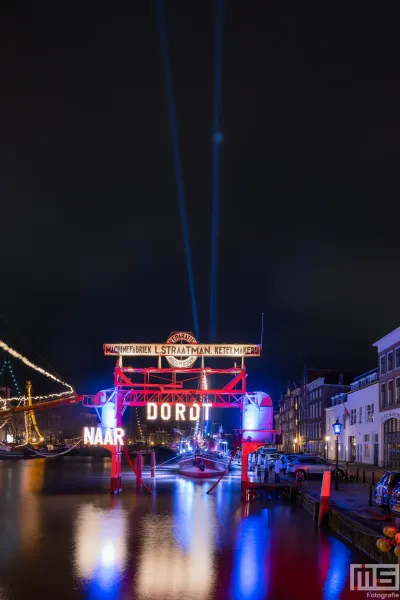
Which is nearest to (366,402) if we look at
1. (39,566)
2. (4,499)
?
(4,499)

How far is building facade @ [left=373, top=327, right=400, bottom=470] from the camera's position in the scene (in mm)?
64125

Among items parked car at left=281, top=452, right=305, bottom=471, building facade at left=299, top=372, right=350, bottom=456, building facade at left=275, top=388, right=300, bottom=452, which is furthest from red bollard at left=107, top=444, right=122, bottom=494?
building facade at left=275, top=388, right=300, bottom=452

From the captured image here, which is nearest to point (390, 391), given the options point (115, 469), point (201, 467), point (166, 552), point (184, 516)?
point (201, 467)

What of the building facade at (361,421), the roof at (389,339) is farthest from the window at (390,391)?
the building facade at (361,421)

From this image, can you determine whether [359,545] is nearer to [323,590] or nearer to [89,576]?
[323,590]

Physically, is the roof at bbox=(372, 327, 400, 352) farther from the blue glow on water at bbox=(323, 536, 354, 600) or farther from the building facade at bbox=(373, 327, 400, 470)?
the blue glow on water at bbox=(323, 536, 354, 600)

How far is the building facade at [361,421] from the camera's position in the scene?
72688 millimetres

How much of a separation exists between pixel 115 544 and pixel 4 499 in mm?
19410

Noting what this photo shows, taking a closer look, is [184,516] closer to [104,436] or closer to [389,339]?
[104,436]

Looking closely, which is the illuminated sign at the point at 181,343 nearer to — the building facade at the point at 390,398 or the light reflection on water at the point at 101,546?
the light reflection on water at the point at 101,546

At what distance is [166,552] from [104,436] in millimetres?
19046

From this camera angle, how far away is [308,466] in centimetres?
5203

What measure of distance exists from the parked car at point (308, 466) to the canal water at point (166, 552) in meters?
15.7

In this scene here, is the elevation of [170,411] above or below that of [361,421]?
above
